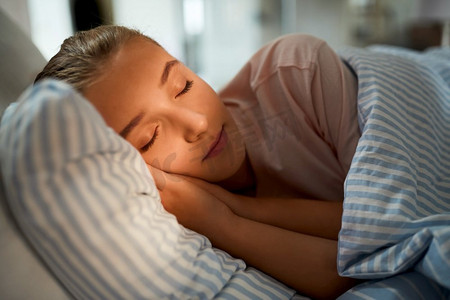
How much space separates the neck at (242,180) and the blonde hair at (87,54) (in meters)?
0.28

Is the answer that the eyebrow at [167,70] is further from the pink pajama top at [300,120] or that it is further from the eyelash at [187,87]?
the pink pajama top at [300,120]

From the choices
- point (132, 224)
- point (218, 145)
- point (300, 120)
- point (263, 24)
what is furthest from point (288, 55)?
point (263, 24)

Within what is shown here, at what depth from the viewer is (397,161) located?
510mm

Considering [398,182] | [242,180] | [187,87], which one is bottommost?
[242,180]

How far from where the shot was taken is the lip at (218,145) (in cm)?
61

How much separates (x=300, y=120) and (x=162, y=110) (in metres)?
0.29

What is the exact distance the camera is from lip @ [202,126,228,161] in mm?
611

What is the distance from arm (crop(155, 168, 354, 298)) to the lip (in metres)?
0.07

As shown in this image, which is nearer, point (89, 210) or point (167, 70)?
point (89, 210)

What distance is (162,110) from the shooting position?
1.73 ft

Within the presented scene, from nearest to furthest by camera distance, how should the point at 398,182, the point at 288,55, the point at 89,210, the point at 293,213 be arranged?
the point at 89,210, the point at 398,182, the point at 293,213, the point at 288,55

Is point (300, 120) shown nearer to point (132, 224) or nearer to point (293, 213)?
point (293, 213)

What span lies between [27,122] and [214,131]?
31 cm

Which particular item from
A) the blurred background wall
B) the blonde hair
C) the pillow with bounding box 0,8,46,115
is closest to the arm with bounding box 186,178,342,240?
the blonde hair
